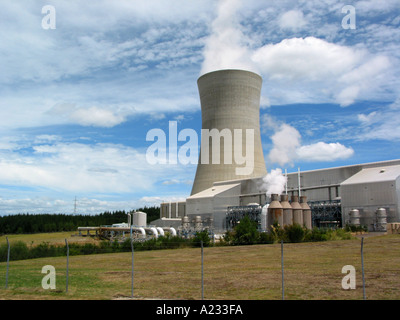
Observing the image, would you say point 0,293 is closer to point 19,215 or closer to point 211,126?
point 211,126

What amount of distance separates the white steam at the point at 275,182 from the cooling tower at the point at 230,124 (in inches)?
102

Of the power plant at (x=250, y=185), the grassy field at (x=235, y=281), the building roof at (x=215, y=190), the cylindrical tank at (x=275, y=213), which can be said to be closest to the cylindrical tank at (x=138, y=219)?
the power plant at (x=250, y=185)

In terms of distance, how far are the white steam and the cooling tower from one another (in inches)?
102

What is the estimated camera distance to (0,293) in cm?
1001

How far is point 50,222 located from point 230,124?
54.1 metres

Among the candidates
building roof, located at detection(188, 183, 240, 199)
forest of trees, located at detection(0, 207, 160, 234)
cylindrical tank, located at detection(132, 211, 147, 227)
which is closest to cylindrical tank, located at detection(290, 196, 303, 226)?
building roof, located at detection(188, 183, 240, 199)

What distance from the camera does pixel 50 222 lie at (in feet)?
270

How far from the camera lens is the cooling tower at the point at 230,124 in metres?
43.7

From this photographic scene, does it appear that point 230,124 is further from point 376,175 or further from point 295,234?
point 295,234

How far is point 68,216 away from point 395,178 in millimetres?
78730

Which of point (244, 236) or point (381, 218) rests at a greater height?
point (381, 218)

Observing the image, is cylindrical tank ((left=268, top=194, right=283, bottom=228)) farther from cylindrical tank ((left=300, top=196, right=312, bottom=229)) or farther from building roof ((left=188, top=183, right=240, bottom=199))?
building roof ((left=188, top=183, right=240, bottom=199))

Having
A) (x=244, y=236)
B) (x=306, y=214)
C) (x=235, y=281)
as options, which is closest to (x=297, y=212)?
(x=306, y=214)
